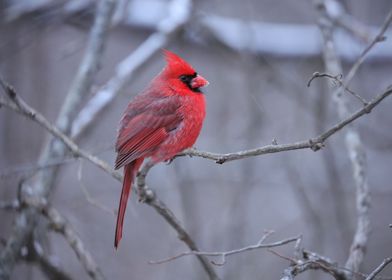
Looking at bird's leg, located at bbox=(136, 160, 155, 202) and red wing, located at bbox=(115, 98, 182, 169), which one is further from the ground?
red wing, located at bbox=(115, 98, 182, 169)

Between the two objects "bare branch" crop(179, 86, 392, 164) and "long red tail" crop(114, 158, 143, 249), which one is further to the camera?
"long red tail" crop(114, 158, 143, 249)

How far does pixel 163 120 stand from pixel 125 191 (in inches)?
19.4

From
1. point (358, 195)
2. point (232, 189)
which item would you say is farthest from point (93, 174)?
point (358, 195)

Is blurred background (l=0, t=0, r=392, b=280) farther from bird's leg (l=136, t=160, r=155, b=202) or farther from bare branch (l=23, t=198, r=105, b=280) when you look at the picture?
bird's leg (l=136, t=160, r=155, b=202)

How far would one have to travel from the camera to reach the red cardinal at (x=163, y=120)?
2912mm

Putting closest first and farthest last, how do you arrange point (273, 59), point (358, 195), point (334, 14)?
point (358, 195) → point (334, 14) → point (273, 59)

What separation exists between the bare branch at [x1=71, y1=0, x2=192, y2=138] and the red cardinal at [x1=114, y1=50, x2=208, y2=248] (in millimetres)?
223

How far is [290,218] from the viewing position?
5230 mm

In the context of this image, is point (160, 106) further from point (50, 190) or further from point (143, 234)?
point (143, 234)

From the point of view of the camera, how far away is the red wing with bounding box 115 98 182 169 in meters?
Answer: 2.90

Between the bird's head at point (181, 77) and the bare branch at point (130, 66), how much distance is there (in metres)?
0.30

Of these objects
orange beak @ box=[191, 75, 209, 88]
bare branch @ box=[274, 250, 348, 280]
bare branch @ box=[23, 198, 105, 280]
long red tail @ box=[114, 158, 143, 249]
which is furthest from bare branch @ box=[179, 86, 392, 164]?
orange beak @ box=[191, 75, 209, 88]

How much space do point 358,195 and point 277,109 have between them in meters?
3.55

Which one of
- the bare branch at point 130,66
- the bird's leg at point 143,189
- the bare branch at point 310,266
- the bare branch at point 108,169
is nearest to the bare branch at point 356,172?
the bare branch at point 310,266
